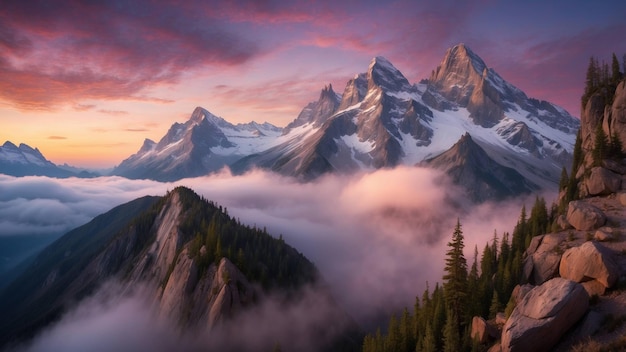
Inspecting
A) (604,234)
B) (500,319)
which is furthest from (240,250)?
(604,234)

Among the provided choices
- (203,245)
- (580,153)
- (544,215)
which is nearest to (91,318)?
(203,245)

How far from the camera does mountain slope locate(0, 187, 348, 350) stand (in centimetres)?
11638

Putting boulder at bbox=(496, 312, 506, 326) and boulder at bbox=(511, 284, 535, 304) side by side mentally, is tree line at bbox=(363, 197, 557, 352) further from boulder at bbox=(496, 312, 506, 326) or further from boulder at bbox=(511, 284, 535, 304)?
boulder at bbox=(496, 312, 506, 326)

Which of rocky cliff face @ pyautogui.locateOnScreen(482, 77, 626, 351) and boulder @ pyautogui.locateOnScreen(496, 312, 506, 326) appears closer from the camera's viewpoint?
rocky cliff face @ pyautogui.locateOnScreen(482, 77, 626, 351)

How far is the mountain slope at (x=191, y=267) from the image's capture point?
4582 inches

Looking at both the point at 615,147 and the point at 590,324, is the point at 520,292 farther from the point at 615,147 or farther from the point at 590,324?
the point at 615,147

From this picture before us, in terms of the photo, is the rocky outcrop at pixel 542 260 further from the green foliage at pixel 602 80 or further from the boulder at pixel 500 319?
the green foliage at pixel 602 80

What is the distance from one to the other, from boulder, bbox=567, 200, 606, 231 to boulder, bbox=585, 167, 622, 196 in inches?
322

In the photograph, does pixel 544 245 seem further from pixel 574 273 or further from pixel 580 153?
pixel 580 153

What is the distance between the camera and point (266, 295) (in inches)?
5049

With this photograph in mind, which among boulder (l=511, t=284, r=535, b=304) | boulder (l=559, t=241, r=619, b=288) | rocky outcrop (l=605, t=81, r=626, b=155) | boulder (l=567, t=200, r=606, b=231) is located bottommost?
boulder (l=511, t=284, r=535, b=304)

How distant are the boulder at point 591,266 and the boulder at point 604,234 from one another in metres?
9.00

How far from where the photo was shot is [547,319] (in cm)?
3544

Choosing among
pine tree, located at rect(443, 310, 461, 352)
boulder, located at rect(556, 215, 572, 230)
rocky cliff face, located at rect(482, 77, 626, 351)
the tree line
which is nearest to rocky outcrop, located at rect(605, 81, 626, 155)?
rocky cliff face, located at rect(482, 77, 626, 351)
